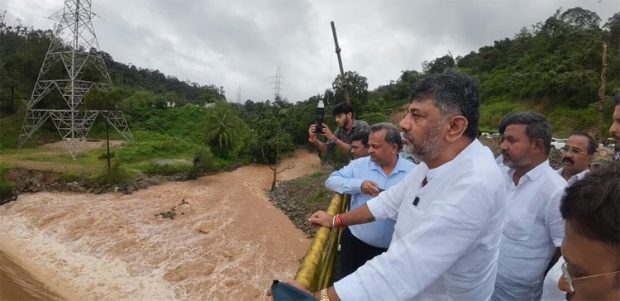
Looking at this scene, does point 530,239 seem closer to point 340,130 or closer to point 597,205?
point 597,205

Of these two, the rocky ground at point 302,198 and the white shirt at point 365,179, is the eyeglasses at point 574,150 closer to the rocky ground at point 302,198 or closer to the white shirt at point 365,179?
the white shirt at point 365,179

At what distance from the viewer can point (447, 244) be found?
3.71 ft

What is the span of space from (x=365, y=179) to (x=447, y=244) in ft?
5.39

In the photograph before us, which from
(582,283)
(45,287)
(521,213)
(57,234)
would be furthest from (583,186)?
(57,234)

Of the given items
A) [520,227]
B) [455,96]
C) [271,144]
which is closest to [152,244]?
[520,227]

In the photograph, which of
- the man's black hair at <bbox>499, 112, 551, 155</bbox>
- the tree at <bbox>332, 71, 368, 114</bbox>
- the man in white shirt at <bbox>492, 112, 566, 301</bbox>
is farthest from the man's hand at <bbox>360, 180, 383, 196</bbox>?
the tree at <bbox>332, 71, 368, 114</bbox>

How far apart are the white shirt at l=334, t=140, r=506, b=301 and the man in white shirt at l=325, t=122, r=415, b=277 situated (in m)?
1.19

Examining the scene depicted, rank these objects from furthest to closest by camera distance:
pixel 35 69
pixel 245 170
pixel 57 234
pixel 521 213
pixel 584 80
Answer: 1. pixel 35 69
2. pixel 245 170
3. pixel 584 80
4. pixel 57 234
5. pixel 521 213

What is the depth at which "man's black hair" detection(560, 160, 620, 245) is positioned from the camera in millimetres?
878

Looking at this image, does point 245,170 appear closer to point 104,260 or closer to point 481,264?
point 104,260

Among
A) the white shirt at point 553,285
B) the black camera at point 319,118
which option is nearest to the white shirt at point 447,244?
the white shirt at point 553,285

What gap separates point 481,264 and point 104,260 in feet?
36.6

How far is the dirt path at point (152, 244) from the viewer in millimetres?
9328

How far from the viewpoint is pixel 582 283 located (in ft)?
3.12
